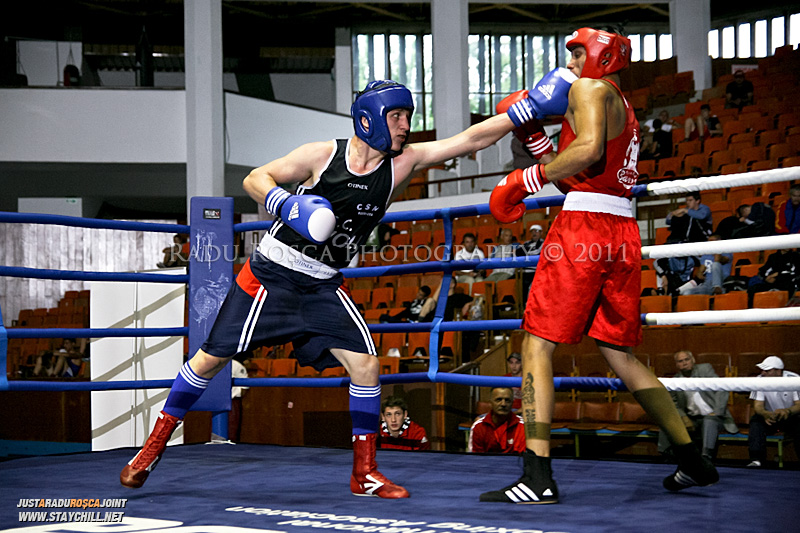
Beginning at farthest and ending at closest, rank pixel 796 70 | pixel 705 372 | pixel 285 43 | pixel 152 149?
1. pixel 285 43
2. pixel 152 149
3. pixel 796 70
4. pixel 705 372

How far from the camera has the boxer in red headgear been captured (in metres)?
2.32

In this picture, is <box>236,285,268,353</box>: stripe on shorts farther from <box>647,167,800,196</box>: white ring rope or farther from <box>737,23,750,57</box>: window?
<box>737,23,750,57</box>: window

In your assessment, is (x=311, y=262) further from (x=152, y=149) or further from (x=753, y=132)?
(x=152, y=149)

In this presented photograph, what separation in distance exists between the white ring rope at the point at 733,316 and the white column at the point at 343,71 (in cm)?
1485

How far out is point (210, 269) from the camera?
3.54 metres

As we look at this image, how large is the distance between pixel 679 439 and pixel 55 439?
312 inches

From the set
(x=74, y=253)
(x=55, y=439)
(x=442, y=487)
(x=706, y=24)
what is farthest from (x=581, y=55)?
(x=74, y=253)

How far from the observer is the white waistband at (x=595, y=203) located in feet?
7.96

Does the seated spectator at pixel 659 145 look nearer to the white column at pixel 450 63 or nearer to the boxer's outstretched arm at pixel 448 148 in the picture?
the white column at pixel 450 63

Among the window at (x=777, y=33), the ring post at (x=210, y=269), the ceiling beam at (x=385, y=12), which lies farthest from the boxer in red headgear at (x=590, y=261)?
the window at (x=777, y=33)

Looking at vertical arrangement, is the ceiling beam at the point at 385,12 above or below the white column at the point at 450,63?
above

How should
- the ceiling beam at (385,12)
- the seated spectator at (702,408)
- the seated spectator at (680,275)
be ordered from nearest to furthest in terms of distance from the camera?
the seated spectator at (702,408) → the seated spectator at (680,275) → the ceiling beam at (385,12)

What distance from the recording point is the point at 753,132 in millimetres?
10141

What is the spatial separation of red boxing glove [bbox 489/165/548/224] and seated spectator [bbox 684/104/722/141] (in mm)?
9102
